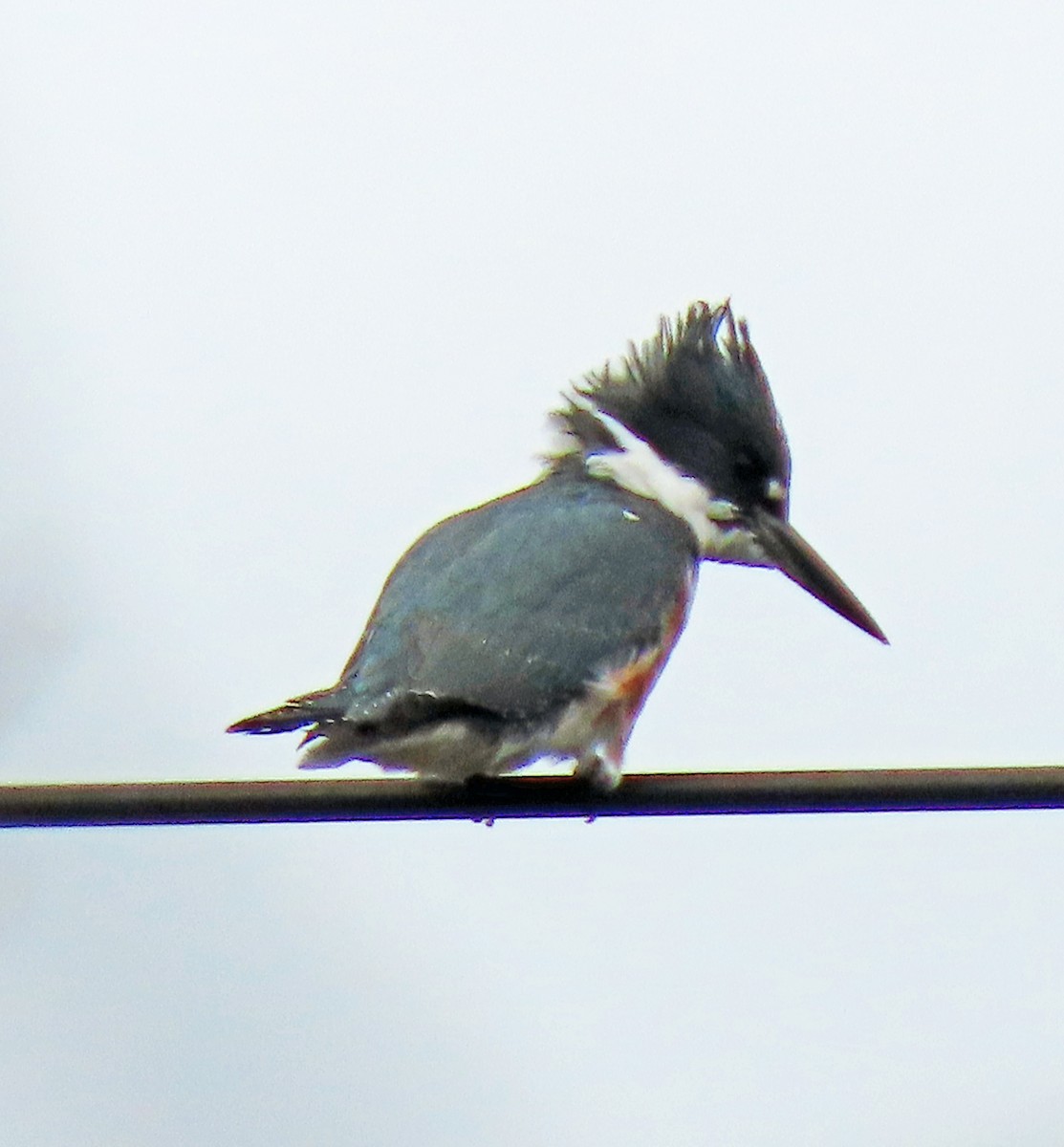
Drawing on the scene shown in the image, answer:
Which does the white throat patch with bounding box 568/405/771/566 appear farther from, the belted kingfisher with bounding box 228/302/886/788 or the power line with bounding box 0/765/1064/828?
the power line with bounding box 0/765/1064/828

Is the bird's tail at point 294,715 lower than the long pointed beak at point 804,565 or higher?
lower

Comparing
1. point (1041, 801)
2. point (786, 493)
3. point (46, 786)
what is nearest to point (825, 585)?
point (786, 493)

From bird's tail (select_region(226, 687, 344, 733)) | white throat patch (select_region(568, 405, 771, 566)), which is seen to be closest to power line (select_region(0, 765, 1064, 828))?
bird's tail (select_region(226, 687, 344, 733))

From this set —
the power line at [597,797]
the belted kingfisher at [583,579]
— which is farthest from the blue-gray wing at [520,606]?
the power line at [597,797]

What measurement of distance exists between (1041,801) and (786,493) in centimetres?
107

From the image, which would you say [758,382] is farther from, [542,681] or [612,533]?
[542,681]

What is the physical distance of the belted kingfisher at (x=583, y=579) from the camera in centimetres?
191

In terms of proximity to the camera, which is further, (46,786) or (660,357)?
(660,357)

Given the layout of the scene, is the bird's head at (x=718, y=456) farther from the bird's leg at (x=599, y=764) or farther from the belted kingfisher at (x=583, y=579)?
the bird's leg at (x=599, y=764)

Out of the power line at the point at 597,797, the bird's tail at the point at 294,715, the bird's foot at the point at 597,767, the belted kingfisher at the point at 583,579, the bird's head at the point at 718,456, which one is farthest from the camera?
the bird's head at the point at 718,456

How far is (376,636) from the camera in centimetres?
204

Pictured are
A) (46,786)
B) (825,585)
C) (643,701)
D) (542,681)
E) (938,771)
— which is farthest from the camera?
(825,585)

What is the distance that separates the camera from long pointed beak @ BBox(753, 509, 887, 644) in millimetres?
2600

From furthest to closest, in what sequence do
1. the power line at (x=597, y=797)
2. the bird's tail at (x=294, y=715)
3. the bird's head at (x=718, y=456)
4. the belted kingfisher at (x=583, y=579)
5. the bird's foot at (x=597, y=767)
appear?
1. the bird's head at (x=718, y=456)
2. the bird's foot at (x=597, y=767)
3. the belted kingfisher at (x=583, y=579)
4. the bird's tail at (x=294, y=715)
5. the power line at (x=597, y=797)
